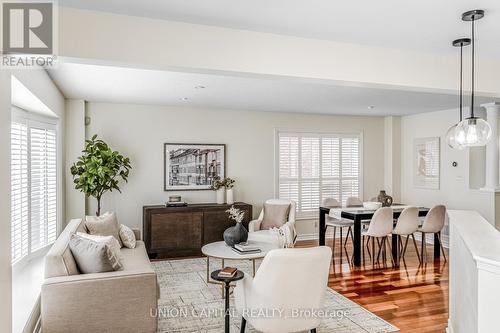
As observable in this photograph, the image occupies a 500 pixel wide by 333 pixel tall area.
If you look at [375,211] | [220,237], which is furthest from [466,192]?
[220,237]

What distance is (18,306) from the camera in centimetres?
293

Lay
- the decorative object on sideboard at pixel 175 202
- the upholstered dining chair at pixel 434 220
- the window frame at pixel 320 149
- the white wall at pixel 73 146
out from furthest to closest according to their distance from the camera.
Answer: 1. the window frame at pixel 320 149
2. the decorative object on sideboard at pixel 175 202
3. the white wall at pixel 73 146
4. the upholstered dining chair at pixel 434 220

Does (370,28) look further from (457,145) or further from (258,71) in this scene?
(457,145)

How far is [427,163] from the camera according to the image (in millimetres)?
7375

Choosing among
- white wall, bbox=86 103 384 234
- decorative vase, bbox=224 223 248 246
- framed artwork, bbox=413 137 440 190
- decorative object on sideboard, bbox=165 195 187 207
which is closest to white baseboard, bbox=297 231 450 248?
white wall, bbox=86 103 384 234

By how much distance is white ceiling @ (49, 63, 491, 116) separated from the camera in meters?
4.32

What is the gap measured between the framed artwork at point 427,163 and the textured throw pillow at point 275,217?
9.58 feet

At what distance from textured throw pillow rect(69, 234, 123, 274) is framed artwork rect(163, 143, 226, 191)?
350 centimetres

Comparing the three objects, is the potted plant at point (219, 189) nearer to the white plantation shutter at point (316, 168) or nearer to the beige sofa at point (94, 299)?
the white plantation shutter at point (316, 168)

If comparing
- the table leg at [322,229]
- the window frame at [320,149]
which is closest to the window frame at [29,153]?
the window frame at [320,149]

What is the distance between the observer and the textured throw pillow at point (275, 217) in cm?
642

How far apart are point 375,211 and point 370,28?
135 inches

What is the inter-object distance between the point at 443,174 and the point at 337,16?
17.8 ft

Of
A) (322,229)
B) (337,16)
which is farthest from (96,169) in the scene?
(337,16)
